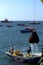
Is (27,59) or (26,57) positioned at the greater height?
(26,57)

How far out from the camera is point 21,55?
27.3 m

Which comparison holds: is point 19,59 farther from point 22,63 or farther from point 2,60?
point 2,60

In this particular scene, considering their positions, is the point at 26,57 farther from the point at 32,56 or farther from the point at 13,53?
the point at 13,53

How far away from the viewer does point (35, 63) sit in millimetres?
27031

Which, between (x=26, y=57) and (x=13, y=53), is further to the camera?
(x=13, y=53)

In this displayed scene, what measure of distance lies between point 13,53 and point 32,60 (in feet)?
8.53

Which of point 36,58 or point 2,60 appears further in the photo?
point 2,60

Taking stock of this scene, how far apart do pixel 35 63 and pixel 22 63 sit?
1.35 m

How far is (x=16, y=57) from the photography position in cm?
2720

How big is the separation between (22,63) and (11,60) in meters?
1.84

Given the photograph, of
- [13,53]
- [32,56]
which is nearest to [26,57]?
[32,56]

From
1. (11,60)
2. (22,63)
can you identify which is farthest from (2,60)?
(22,63)

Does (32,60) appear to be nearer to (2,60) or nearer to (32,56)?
(32,56)

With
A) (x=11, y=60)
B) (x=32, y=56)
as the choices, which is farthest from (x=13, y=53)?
(x=32, y=56)
